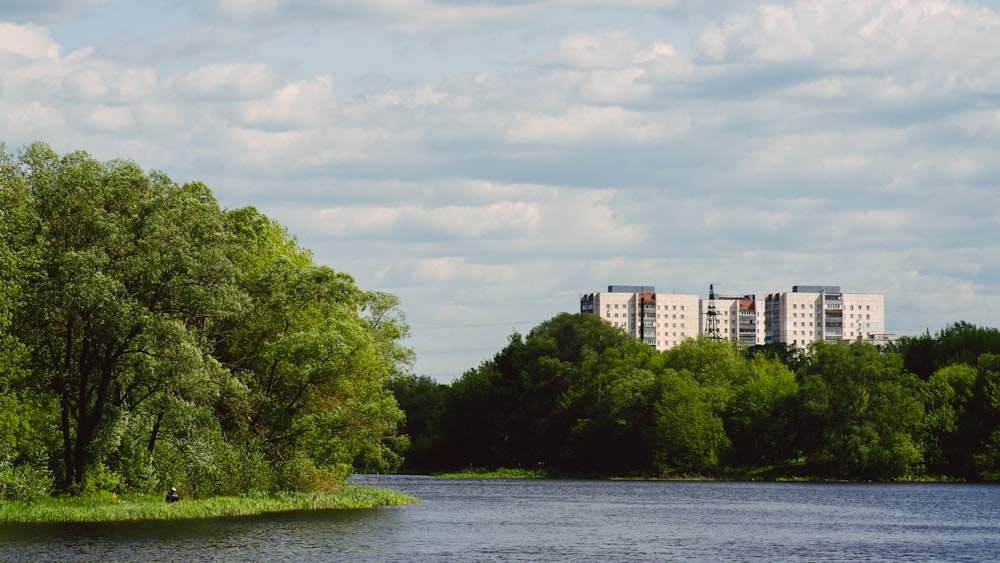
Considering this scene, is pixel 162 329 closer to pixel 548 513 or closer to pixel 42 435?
pixel 42 435

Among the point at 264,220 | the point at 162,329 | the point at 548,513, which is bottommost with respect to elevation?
the point at 548,513

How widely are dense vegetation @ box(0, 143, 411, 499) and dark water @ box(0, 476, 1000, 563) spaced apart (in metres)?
5.37

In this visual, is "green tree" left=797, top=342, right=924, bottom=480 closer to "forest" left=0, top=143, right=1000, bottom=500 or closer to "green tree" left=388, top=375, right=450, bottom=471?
"green tree" left=388, top=375, right=450, bottom=471

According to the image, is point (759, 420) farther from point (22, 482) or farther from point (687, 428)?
point (22, 482)

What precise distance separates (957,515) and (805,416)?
53374 mm

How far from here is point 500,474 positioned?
505 feet

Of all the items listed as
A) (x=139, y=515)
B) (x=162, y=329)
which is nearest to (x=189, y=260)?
(x=162, y=329)

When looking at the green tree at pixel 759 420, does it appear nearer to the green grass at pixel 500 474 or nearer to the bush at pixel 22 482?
the green grass at pixel 500 474

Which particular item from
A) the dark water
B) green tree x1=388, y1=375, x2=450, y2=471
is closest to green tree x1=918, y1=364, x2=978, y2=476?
the dark water

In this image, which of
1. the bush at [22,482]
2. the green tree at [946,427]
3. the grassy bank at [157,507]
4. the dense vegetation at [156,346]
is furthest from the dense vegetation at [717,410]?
the bush at [22,482]

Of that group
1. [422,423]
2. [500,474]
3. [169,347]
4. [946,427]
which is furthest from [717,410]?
[169,347]

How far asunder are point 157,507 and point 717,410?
89.4 meters

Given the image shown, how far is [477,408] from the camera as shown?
A: 159500 mm

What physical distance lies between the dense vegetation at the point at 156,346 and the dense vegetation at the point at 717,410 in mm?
70094
